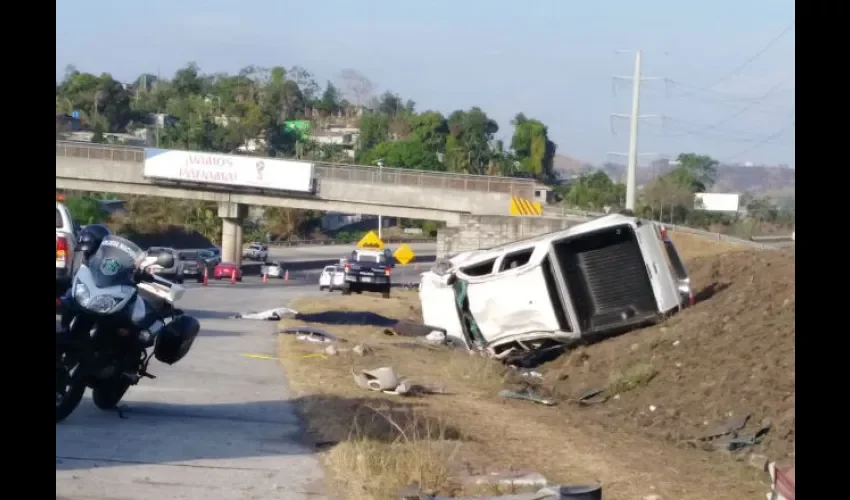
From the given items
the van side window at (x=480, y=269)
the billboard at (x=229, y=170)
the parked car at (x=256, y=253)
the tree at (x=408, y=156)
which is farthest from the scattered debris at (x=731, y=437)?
the tree at (x=408, y=156)

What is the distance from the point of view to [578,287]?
61.7 feet

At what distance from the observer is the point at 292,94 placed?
14550 cm

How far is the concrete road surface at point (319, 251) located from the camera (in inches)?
3393

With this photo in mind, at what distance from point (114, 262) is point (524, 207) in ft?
153

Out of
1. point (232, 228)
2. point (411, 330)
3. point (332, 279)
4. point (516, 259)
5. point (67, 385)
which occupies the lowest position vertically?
point (332, 279)

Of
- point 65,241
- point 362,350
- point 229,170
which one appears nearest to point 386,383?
point 362,350

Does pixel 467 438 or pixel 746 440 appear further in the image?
pixel 746 440

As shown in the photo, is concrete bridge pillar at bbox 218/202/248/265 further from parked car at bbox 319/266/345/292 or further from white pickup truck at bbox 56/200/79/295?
white pickup truck at bbox 56/200/79/295

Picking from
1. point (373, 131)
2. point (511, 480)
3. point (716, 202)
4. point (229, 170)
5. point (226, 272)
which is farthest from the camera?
point (373, 131)

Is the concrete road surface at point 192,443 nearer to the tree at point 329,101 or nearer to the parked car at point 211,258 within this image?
the parked car at point 211,258

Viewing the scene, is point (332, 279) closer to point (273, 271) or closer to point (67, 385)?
point (273, 271)
